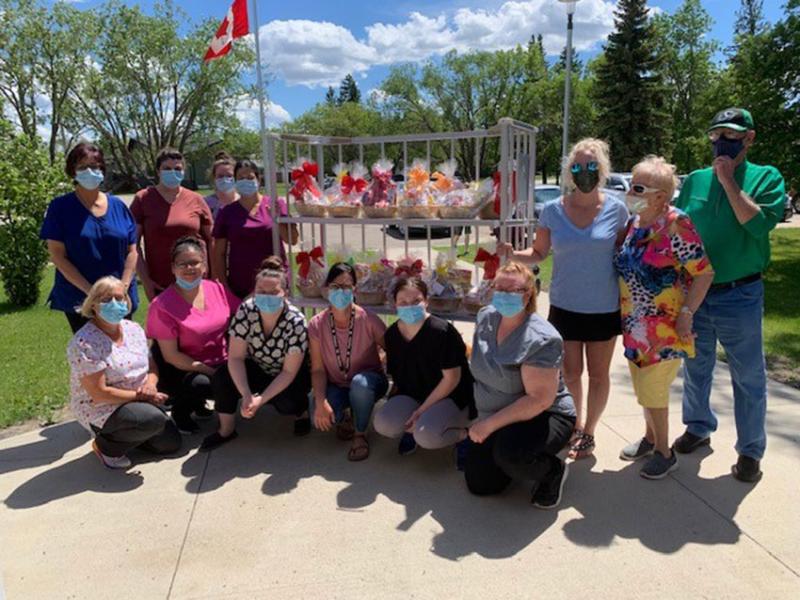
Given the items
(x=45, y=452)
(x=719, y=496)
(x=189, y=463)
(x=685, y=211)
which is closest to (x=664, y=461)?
(x=719, y=496)

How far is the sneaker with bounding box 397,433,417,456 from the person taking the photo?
3590 millimetres

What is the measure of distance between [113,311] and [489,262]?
2.22 meters

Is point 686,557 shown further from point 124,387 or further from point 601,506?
point 124,387

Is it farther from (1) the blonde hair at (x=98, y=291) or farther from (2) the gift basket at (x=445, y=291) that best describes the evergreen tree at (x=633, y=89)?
(1) the blonde hair at (x=98, y=291)

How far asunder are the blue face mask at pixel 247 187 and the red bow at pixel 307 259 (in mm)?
571

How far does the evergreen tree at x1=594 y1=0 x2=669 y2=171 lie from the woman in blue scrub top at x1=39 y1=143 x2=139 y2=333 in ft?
96.8

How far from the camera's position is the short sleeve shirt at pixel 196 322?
3.69 m

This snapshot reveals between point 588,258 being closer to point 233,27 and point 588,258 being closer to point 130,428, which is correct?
point 130,428

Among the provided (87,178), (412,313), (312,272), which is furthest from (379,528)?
(87,178)

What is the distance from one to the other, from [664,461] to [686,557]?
73 centimetres

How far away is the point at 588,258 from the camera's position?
3.05 meters

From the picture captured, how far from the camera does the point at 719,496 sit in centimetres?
296

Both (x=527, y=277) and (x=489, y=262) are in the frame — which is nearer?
(x=527, y=277)

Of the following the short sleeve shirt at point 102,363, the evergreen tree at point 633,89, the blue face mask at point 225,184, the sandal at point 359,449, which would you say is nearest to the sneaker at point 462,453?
the sandal at point 359,449
